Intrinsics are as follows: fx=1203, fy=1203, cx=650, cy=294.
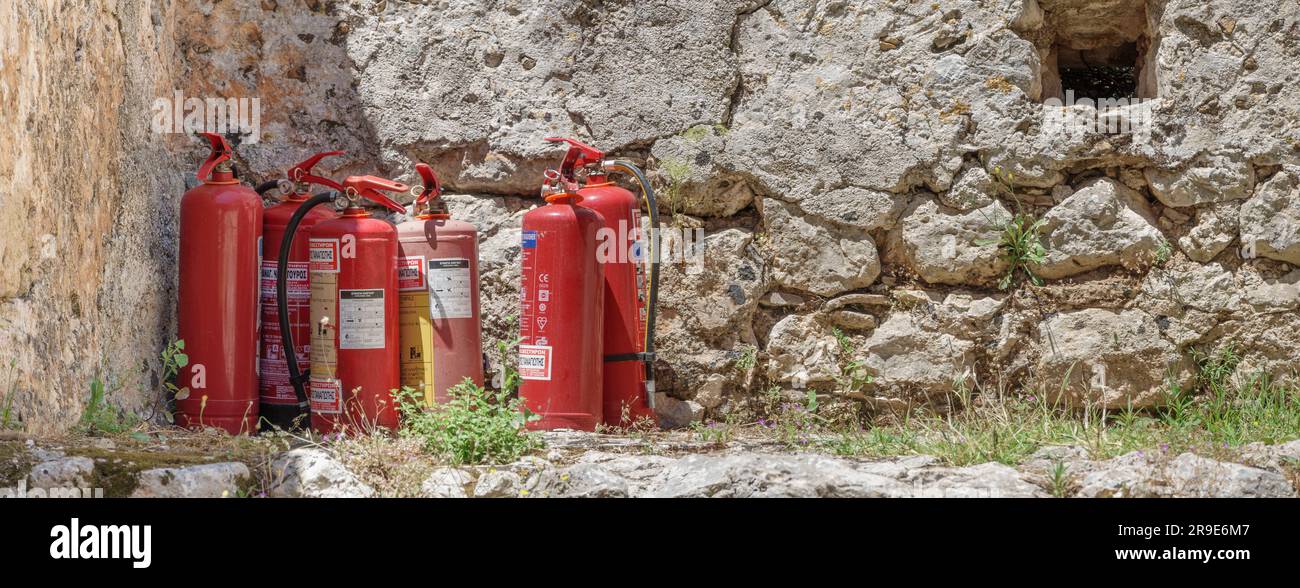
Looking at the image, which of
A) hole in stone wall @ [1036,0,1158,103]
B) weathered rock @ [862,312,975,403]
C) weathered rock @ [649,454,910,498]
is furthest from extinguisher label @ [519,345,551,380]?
hole in stone wall @ [1036,0,1158,103]

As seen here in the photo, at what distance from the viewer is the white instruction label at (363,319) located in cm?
421

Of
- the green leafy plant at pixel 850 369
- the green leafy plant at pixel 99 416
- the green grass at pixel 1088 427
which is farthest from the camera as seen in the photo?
the green leafy plant at pixel 850 369

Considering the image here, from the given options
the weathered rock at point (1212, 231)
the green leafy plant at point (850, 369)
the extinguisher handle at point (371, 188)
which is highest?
the extinguisher handle at point (371, 188)

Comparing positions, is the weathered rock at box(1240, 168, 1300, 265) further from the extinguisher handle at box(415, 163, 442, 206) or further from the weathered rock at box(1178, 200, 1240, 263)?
the extinguisher handle at box(415, 163, 442, 206)

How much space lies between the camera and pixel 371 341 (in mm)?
4211

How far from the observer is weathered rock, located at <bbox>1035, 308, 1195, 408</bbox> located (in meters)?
4.41

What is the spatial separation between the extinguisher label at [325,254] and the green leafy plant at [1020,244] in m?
2.34

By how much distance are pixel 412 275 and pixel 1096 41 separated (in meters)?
2.78

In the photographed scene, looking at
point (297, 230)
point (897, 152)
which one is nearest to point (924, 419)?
point (897, 152)

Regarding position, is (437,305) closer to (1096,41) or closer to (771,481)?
(771,481)

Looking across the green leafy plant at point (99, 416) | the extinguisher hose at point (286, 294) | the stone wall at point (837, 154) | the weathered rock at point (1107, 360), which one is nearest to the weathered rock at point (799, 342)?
the stone wall at point (837, 154)

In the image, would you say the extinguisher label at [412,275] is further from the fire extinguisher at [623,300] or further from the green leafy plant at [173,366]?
the green leafy plant at [173,366]

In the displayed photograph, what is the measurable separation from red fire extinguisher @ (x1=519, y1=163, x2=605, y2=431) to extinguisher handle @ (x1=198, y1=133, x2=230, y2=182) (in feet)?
3.65
